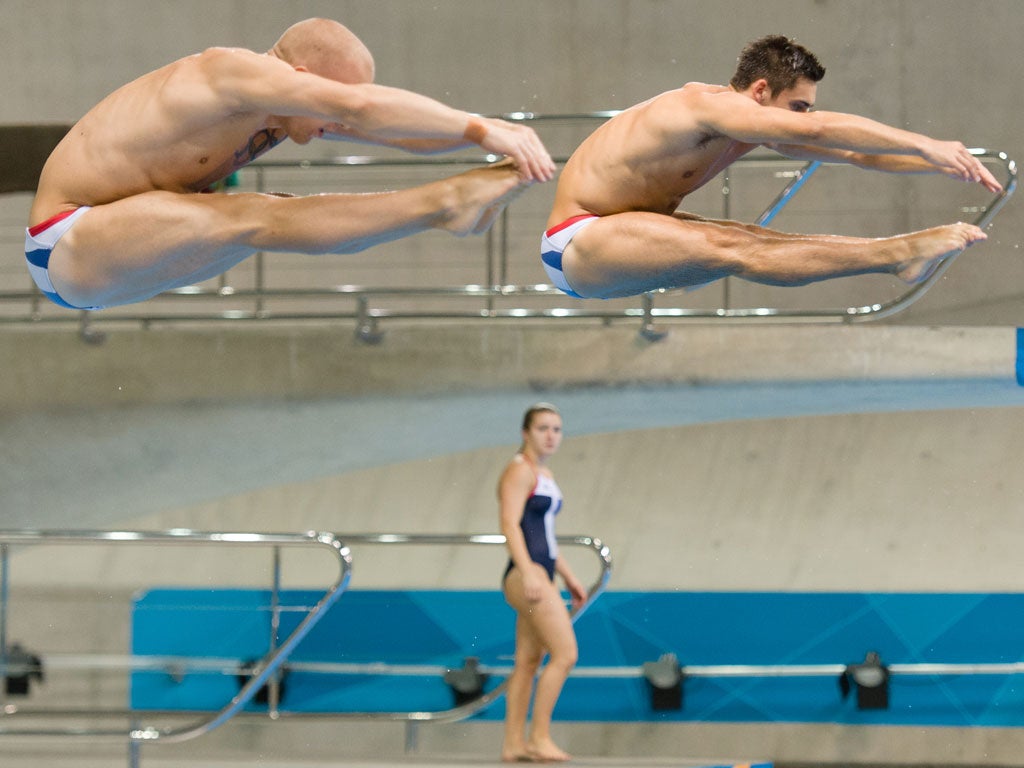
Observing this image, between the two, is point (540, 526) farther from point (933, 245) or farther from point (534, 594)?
point (933, 245)

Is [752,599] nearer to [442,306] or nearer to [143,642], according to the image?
[442,306]

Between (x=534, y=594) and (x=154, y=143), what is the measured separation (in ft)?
7.94

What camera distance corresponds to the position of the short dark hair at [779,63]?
10.6 feet

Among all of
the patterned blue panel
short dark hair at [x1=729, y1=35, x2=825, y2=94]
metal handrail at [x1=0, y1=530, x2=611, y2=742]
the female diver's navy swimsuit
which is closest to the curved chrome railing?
metal handrail at [x1=0, y1=530, x2=611, y2=742]

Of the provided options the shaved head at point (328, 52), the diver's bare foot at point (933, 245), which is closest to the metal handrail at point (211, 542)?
the shaved head at point (328, 52)

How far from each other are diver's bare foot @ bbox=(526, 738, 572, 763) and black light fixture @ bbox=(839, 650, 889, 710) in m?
2.60

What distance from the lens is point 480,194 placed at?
3.10 m

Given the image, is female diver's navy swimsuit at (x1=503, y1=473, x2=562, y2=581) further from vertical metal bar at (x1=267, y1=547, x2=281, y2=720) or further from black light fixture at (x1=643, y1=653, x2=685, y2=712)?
black light fixture at (x1=643, y1=653, x2=685, y2=712)

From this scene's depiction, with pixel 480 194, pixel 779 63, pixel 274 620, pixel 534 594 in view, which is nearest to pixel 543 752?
pixel 534 594

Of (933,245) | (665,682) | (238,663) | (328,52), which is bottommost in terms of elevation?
(665,682)

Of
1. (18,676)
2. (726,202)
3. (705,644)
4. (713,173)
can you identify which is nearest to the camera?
(713,173)

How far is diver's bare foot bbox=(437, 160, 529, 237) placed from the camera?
3072 mm

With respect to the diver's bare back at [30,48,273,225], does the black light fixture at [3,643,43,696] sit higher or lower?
lower

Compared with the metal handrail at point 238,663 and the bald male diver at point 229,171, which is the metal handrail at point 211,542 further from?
the bald male diver at point 229,171
